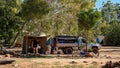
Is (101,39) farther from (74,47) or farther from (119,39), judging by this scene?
(74,47)

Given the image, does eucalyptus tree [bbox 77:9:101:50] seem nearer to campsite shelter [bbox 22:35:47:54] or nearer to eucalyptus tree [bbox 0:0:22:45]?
campsite shelter [bbox 22:35:47:54]

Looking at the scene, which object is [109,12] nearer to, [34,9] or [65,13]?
[65,13]

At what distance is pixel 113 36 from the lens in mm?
70125

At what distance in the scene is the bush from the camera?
70.1 metres

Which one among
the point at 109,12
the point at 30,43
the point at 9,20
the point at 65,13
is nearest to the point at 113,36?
the point at 109,12

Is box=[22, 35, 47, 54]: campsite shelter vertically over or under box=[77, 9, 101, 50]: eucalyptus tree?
under

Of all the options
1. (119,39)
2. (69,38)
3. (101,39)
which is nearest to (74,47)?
(69,38)

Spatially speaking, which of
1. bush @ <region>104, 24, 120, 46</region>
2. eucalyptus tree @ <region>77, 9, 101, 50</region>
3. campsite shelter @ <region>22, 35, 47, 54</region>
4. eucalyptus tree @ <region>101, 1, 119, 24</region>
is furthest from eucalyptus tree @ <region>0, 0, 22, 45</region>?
eucalyptus tree @ <region>101, 1, 119, 24</region>

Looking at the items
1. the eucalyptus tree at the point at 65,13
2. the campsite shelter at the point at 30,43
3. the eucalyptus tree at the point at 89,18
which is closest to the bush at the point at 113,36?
the eucalyptus tree at the point at 65,13

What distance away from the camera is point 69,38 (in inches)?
1455

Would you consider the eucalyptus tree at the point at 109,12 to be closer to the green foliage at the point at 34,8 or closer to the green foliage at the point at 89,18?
the green foliage at the point at 34,8

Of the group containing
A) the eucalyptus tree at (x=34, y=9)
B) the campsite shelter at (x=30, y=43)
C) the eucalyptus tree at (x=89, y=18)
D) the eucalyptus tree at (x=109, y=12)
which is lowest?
the campsite shelter at (x=30, y=43)

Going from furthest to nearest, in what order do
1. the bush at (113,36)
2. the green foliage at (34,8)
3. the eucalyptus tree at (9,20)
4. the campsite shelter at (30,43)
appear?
the bush at (113,36) → the eucalyptus tree at (9,20) → the green foliage at (34,8) → the campsite shelter at (30,43)

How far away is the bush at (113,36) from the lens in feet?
230
